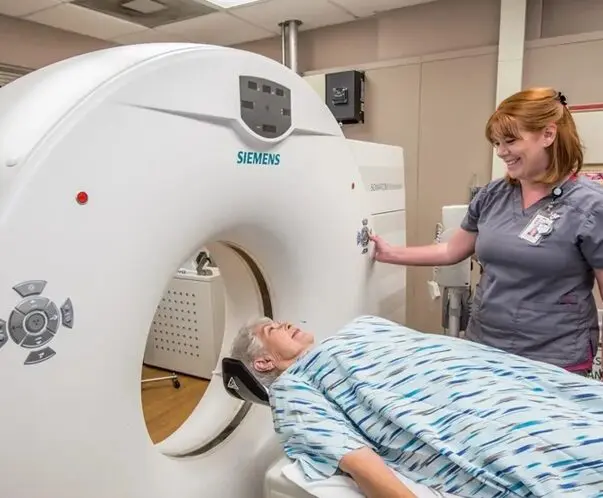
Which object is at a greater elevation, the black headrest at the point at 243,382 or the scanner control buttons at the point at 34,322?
the scanner control buttons at the point at 34,322

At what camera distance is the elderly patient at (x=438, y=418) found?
0.92 m

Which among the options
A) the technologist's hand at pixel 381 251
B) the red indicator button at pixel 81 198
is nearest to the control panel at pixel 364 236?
the technologist's hand at pixel 381 251

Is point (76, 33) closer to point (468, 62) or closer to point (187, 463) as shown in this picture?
point (468, 62)

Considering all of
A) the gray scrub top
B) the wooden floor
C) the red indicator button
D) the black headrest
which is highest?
the red indicator button

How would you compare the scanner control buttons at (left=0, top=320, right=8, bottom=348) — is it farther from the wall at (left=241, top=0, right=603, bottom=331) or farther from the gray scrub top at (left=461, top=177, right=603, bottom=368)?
the wall at (left=241, top=0, right=603, bottom=331)

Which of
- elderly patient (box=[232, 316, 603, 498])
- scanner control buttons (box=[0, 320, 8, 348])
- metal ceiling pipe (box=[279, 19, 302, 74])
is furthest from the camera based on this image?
metal ceiling pipe (box=[279, 19, 302, 74])

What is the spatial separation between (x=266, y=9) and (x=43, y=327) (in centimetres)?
267

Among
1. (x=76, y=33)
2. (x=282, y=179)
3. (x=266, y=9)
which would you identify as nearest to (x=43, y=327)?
(x=282, y=179)

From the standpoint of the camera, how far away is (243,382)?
4.03 feet

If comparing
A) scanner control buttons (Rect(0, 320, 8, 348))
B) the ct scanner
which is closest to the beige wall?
the ct scanner

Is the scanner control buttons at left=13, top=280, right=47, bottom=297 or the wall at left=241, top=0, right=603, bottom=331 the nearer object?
the scanner control buttons at left=13, top=280, right=47, bottom=297

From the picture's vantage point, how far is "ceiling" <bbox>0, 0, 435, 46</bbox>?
293cm

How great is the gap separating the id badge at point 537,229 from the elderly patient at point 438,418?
327mm

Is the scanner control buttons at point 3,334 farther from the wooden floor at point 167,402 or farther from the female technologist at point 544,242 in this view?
the wooden floor at point 167,402
